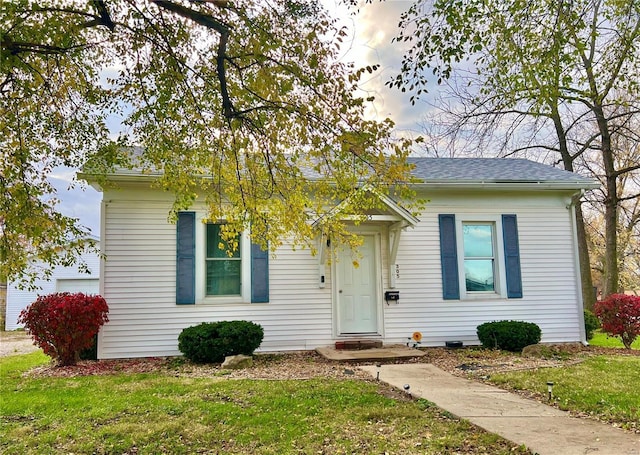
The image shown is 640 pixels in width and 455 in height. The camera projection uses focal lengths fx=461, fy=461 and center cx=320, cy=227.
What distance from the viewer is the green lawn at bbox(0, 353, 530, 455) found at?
3.72 m

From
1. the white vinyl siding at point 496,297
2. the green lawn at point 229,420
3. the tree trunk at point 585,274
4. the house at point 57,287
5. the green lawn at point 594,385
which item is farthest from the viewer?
the house at point 57,287

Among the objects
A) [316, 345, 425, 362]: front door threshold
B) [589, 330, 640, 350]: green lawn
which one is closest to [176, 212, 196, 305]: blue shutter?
[316, 345, 425, 362]: front door threshold

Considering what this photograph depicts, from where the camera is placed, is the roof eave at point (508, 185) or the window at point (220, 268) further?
the roof eave at point (508, 185)

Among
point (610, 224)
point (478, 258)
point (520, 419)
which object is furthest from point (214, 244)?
point (610, 224)

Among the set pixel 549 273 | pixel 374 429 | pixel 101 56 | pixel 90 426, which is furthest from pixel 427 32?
pixel 549 273

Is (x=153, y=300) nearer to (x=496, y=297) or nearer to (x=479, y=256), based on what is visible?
(x=479, y=256)

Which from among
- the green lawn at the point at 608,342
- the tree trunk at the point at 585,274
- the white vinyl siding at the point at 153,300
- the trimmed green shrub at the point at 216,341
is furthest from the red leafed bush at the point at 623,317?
the trimmed green shrub at the point at 216,341

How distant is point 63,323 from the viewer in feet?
24.4

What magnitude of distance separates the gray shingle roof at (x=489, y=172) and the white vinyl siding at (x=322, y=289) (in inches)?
14.3

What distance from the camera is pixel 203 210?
29.3ft

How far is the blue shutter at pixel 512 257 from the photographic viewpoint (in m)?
9.69

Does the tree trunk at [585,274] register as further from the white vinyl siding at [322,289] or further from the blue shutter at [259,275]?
the blue shutter at [259,275]

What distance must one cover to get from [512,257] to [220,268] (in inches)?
238

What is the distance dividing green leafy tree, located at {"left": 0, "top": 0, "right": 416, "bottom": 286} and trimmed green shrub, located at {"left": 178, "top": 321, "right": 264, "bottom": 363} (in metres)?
2.24
